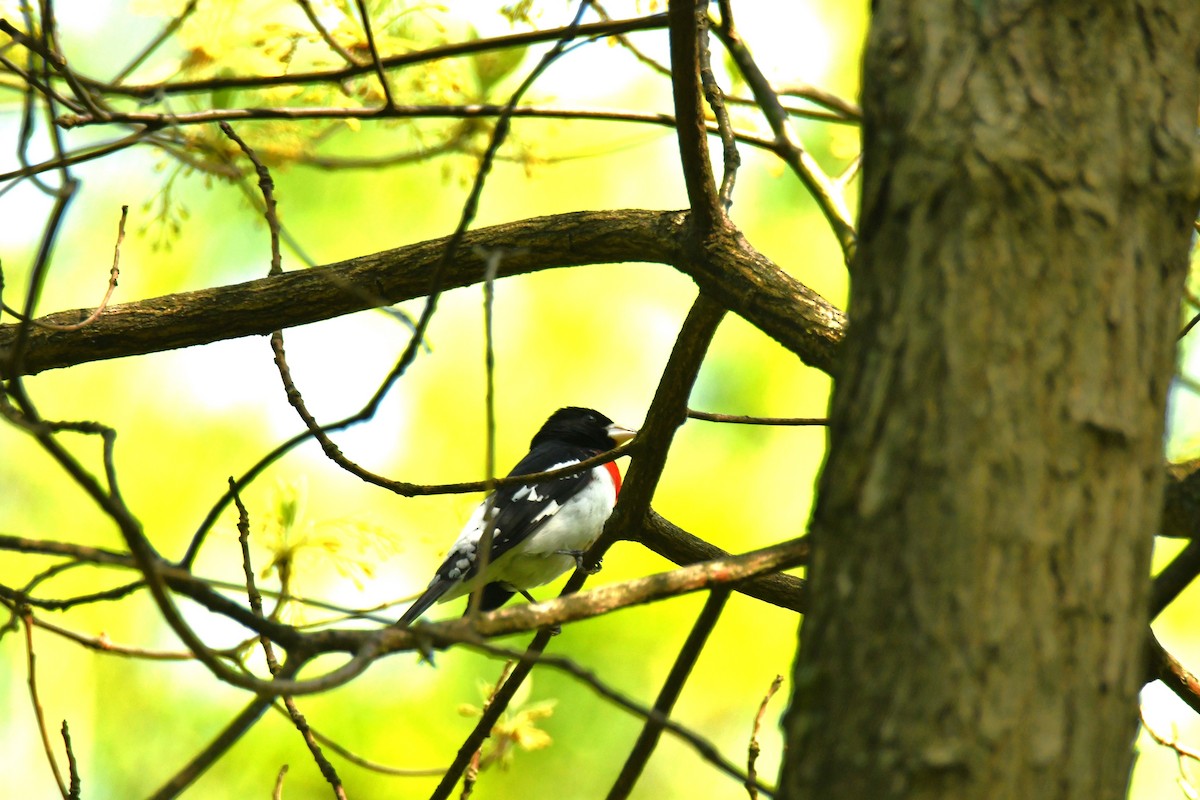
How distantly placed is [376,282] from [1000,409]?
1.73 metres

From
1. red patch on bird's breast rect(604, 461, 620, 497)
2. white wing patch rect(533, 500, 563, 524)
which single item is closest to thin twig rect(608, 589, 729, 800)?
white wing patch rect(533, 500, 563, 524)

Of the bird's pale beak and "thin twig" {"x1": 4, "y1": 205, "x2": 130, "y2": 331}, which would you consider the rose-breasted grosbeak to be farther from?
"thin twig" {"x1": 4, "y1": 205, "x2": 130, "y2": 331}

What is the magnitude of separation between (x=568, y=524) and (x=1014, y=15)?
442cm

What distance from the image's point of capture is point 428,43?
12.9 feet

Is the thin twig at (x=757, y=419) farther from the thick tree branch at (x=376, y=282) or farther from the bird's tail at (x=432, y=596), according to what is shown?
the bird's tail at (x=432, y=596)

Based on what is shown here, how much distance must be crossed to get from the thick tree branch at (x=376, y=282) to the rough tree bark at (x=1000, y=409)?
1020 mm

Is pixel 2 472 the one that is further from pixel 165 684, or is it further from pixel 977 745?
pixel 977 745

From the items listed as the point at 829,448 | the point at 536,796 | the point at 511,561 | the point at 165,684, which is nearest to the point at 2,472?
the point at 165,684

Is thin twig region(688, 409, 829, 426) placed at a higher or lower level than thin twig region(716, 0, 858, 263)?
lower

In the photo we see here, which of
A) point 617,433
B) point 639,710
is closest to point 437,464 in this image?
point 617,433

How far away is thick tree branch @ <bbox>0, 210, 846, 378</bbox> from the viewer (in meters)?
2.44

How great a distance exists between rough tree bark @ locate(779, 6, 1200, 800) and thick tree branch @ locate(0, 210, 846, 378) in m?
1.02

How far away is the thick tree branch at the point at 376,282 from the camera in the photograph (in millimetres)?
2438

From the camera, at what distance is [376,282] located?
265cm
